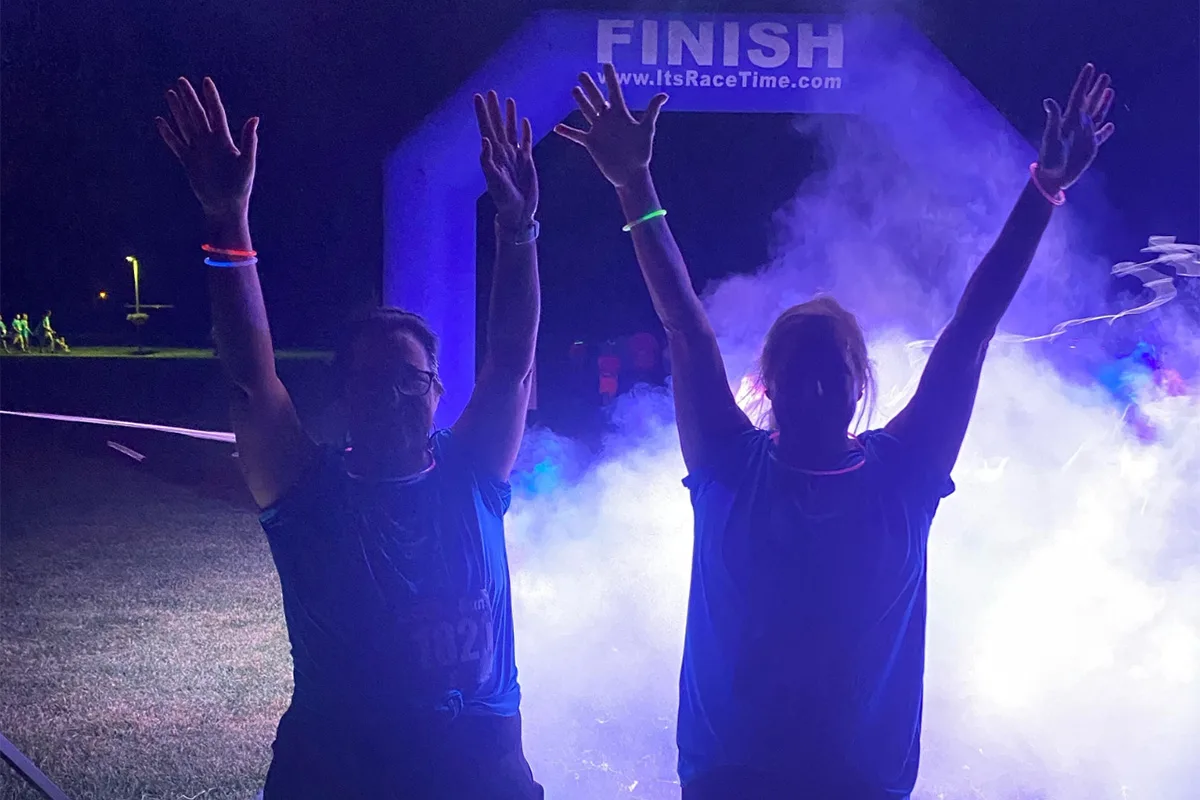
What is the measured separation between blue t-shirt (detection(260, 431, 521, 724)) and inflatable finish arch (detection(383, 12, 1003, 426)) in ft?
2.61

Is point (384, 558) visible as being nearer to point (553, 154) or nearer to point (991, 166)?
point (553, 154)

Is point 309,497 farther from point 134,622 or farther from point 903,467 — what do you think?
point 134,622

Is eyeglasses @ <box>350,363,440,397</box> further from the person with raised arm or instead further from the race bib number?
the person with raised arm

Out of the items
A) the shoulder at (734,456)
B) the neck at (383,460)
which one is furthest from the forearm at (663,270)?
the neck at (383,460)

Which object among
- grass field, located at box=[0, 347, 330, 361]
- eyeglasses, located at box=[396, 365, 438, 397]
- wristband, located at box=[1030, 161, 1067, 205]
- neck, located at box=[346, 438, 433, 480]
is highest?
wristband, located at box=[1030, 161, 1067, 205]

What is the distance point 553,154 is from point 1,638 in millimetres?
3161

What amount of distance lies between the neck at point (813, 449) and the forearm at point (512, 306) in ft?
2.22

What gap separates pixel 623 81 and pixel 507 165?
0.81m

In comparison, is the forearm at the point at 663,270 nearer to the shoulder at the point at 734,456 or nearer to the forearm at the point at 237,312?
the shoulder at the point at 734,456

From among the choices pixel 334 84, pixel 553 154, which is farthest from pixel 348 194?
pixel 553 154

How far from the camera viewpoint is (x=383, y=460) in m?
2.26

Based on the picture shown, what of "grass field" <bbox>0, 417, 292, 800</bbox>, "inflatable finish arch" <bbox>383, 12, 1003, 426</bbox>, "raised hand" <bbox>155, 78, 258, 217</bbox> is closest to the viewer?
"raised hand" <bbox>155, 78, 258, 217</bbox>

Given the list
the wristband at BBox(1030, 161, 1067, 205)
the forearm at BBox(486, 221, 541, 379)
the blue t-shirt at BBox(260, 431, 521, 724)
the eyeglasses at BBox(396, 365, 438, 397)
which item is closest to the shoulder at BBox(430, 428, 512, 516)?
the blue t-shirt at BBox(260, 431, 521, 724)

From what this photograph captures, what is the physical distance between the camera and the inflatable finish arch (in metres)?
2.86
